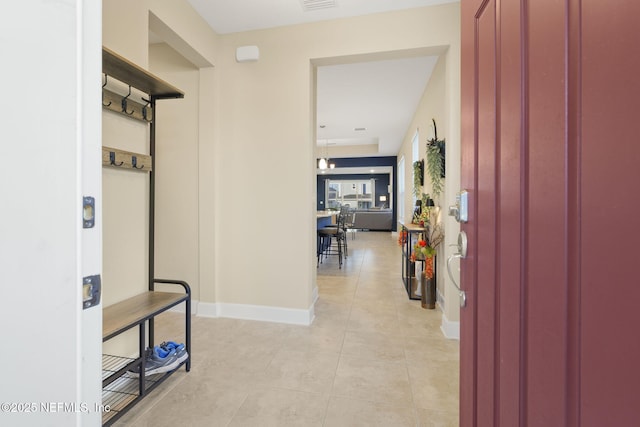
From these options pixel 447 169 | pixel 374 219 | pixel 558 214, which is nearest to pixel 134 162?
pixel 558 214

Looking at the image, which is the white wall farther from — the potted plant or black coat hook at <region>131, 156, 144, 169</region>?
the potted plant

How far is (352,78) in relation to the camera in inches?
166

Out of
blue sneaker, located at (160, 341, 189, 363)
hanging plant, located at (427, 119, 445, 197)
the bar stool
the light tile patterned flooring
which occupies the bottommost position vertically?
the light tile patterned flooring

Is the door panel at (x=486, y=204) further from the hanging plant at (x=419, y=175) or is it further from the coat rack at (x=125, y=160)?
the hanging plant at (x=419, y=175)

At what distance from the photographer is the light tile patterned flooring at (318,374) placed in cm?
158

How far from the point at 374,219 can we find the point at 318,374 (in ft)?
32.5

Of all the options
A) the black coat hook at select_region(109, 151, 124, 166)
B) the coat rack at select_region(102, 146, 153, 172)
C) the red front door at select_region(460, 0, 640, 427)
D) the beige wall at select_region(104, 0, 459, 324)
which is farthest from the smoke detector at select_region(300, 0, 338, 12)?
the red front door at select_region(460, 0, 640, 427)

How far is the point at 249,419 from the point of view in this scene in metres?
1.56

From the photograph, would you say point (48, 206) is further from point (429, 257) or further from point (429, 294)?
point (429, 294)

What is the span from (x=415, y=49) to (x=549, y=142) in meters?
2.52

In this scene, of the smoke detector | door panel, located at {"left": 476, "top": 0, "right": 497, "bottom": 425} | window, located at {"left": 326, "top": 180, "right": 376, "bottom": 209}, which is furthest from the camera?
window, located at {"left": 326, "top": 180, "right": 376, "bottom": 209}

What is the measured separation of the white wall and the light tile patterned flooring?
1296 mm

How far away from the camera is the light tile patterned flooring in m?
1.58

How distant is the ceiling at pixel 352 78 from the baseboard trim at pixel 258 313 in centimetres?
279
